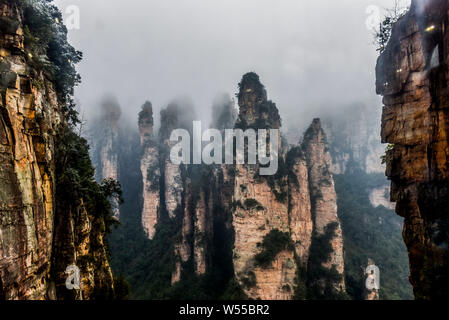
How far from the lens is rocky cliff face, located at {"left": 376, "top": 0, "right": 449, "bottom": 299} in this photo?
6.97 metres

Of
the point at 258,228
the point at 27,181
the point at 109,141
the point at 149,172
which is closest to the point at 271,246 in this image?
the point at 258,228

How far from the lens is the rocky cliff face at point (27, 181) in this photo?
672cm

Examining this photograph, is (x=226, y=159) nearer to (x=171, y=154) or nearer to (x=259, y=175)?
(x=259, y=175)

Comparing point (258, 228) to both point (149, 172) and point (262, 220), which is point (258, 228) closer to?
point (262, 220)

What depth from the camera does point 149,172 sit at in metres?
50.9

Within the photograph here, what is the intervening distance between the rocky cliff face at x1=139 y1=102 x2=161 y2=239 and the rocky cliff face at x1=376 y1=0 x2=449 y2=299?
46838mm

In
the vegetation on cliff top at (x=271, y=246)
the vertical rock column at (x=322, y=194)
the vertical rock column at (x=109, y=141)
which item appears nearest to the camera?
the vegetation on cliff top at (x=271, y=246)

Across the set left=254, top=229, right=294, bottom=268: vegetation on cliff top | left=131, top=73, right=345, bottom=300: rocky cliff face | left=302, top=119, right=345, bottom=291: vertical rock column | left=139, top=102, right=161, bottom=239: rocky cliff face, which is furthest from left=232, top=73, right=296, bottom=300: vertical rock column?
left=139, top=102, right=161, bottom=239: rocky cliff face

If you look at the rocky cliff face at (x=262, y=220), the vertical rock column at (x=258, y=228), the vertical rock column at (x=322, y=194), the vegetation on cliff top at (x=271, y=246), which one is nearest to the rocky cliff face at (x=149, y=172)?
the rocky cliff face at (x=262, y=220)

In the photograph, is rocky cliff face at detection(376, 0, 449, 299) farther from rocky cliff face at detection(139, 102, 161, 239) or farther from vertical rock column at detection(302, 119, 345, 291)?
rocky cliff face at detection(139, 102, 161, 239)

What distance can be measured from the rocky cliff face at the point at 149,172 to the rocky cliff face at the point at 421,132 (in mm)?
46838

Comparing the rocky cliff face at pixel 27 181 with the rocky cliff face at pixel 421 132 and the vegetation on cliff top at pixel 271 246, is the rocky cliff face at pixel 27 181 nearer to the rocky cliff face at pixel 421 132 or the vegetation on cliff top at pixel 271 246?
the rocky cliff face at pixel 421 132

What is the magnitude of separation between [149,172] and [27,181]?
44477 mm
